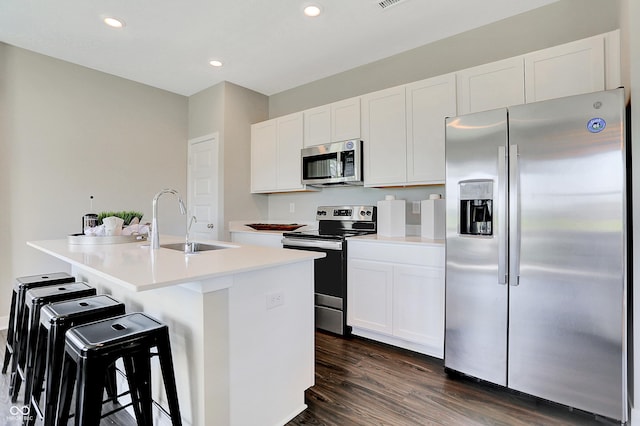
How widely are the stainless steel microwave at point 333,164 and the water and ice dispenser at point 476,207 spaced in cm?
123

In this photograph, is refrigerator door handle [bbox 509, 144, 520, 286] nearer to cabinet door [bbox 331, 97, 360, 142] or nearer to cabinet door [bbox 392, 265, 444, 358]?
cabinet door [bbox 392, 265, 444, 358]

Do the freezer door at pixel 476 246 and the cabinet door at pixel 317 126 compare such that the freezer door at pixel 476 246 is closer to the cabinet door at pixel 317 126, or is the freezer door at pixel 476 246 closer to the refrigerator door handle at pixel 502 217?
the refrigerator door handle at pixel 502 217

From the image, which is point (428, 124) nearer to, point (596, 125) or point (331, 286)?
point (596, 125)

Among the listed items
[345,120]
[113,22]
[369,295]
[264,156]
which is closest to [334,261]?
[369,295]

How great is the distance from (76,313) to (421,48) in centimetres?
342

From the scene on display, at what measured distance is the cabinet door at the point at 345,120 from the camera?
3221 millimetres

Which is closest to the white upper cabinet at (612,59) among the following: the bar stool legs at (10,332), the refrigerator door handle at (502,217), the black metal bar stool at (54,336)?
the refrigerator door handle at (502,217)

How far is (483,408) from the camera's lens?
6.08ft

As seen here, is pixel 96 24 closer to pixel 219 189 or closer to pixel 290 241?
pixel 219 189

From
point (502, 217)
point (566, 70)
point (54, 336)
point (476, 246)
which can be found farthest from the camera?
point (566, 70)

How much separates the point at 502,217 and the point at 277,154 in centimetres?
272

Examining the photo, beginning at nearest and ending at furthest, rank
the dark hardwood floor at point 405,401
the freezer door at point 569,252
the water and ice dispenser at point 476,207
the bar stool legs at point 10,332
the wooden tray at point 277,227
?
the freezer door at point 569,252 → the dark hardwood floor at point 405,401 → the water and ice dispenser at point 476,207 → the bar stool legs at point 10,332 → the wooden tray at point 277,227

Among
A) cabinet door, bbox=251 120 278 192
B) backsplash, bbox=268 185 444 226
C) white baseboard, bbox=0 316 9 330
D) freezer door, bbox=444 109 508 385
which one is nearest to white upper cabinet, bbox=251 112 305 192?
cabinet door, bbox=251 120 278 192

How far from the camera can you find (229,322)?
4.80 feet
